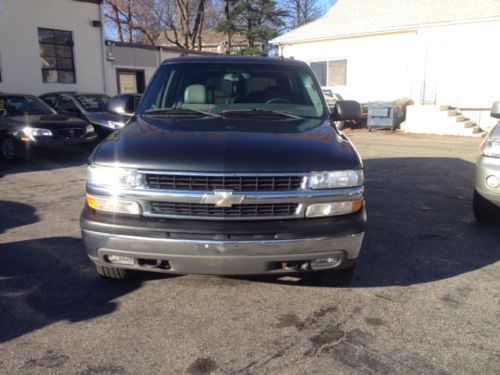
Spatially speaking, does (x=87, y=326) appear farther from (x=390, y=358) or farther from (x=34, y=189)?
(x=34, y=189)

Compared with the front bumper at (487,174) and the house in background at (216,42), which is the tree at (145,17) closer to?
the house in background at (216,42)

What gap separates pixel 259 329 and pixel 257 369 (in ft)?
1.50

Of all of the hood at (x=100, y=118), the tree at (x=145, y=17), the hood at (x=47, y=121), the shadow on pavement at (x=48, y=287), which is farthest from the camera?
the tree at (x=145, y=17)

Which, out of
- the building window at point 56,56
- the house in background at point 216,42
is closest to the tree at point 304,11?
the house in background at point 216,42

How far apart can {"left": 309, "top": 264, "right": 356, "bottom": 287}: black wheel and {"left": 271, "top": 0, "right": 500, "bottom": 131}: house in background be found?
1566 centimetres

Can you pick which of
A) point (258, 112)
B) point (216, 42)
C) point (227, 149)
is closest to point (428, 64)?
point (258, 112)

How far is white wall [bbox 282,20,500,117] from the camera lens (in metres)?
16.6

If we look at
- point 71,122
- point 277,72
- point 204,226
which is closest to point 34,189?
point 71,122

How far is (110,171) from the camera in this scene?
10.2 ft

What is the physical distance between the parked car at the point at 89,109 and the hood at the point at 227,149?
28.7 ft

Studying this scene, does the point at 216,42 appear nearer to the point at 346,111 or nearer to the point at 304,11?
the point at 304,11

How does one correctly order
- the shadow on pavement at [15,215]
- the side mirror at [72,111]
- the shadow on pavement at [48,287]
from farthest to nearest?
the side mirror at [72,111], the shadow on pavement at [15,215], the shadow on pavement at [48,287]

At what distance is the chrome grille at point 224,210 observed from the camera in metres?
3.03

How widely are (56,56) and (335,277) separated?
15.3m
